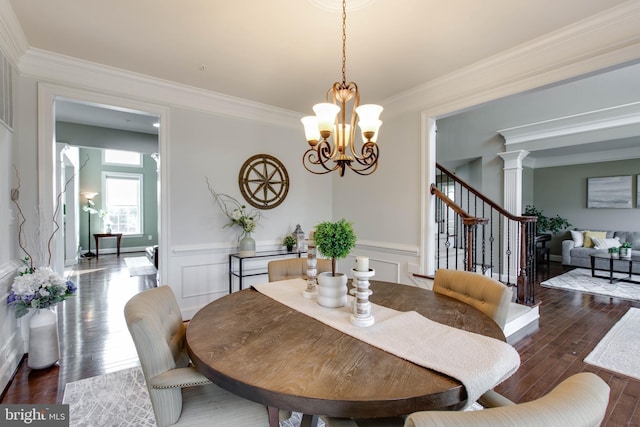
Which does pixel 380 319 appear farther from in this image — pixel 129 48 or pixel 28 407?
pixel 129 48

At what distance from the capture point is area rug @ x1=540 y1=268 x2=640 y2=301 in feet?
15.2

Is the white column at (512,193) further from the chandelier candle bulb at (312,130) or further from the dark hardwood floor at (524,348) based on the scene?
the chandelier candle bulb at (312,130)

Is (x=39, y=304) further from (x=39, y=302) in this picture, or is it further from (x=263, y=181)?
(x=263, y=181)

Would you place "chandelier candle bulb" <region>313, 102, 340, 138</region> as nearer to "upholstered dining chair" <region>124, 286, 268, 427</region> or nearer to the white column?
"upholstered dining chair" <region>124, 286, 268, 427</region>

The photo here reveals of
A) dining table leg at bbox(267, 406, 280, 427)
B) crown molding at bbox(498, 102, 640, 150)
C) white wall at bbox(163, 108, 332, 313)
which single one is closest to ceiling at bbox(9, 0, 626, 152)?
white wall at bbox(163, 108, 332, 313)

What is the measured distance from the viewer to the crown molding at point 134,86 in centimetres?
268

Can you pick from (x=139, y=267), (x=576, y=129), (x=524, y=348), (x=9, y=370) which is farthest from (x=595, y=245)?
(x=139, y=267)

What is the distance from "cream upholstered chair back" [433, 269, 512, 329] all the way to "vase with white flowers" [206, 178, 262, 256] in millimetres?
2301

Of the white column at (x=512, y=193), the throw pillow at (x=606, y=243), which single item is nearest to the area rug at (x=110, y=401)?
the white column at (x=512, y=193)

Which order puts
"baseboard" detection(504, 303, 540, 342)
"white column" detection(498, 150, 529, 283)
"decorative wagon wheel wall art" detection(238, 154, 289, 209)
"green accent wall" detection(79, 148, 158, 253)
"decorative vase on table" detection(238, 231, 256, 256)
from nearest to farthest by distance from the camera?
"baseboard" detection(504, 303, 540, 342) → "decorative vase on table" detection(238, 231, 256, 256) → "decorative wagon wheel wall art" detection(238, 154, 289, 209) → "white column" detection(498, 150, 529, 283) → "green accent wall" detection(79, 148, 158, 253)

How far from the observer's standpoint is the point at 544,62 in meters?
2.44

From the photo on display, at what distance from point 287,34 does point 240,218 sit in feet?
7.03

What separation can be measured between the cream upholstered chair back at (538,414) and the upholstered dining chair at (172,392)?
923 mm

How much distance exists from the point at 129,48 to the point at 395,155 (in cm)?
293
